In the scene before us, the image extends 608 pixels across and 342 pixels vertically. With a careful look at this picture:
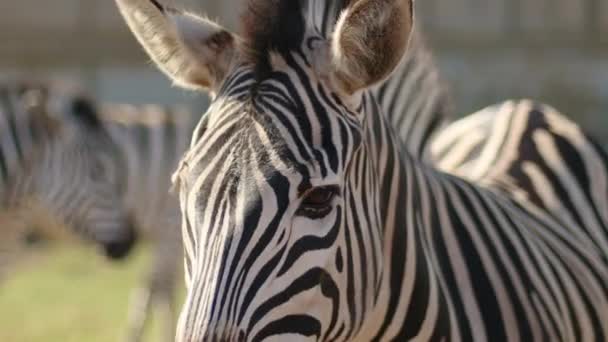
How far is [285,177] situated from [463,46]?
17654 millimetres

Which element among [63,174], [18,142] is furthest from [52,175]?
[18,142]

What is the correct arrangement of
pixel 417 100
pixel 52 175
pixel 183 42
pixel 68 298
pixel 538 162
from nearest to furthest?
1. pixel 183 42
2. pixel 538 162
3. pixel 417 100
4. pixel 52 175
5. pixel 68 298

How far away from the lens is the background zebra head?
9297 millimetres

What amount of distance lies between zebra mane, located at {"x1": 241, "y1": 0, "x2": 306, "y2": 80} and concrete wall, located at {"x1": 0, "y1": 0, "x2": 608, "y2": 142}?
53.0 feet

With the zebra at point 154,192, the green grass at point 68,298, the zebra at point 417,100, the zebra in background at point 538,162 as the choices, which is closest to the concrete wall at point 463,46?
the green grass at point 68,298

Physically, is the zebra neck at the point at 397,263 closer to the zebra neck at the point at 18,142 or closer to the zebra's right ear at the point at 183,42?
the zebra's right ear at the point at 183,42

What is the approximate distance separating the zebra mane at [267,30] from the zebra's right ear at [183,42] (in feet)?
0.19

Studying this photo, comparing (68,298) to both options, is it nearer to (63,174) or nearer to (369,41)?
(63,174)

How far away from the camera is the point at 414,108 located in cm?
417

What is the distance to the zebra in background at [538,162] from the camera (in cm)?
A: 367

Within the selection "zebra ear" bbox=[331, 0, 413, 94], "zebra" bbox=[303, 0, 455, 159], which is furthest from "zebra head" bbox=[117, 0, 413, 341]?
"zebra" bbox=[303, 0, 455, 159]

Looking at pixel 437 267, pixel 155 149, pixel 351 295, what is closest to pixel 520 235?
pixel 437 267

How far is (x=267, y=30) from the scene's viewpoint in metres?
2.66

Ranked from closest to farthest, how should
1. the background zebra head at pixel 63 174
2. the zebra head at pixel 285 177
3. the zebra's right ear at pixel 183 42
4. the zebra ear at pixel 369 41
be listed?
the zebra head at pixel 285 177 → the zebra ear at pixel 369 41 → the zebra's right ear at pixel 183 42 → the background zebra head at pixel 63 174
